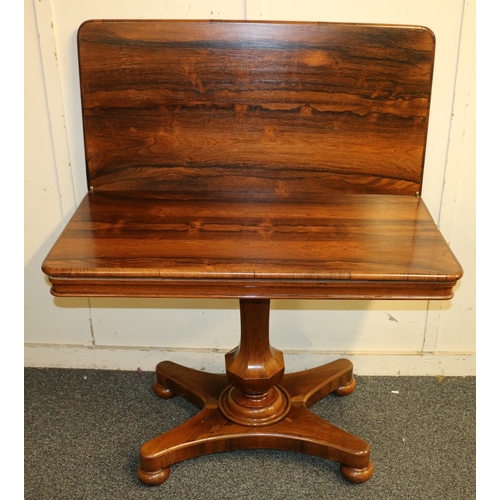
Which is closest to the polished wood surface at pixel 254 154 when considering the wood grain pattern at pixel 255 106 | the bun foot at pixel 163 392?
the wood grain pattern at pixel 255 106

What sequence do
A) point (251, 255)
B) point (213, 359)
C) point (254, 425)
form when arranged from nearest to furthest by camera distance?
point (251, 255) → point (254, 425) → point (213, 359)

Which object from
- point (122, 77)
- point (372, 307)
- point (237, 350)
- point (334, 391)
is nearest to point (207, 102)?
point (122, 77)

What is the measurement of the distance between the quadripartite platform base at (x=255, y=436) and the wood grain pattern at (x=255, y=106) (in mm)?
604

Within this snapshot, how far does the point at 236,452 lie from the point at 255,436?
101mm

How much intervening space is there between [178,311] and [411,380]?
79 cm

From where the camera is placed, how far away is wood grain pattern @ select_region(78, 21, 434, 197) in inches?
62.9

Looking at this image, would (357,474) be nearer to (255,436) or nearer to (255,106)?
(255,436)

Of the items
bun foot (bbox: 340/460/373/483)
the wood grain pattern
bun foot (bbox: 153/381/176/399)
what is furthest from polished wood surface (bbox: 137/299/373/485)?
the wood grain pattern

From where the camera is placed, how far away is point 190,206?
63.5 inches

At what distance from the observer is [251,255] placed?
1.36m

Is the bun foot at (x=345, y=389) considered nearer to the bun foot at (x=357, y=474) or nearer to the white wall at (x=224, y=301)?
the white wall at (x=224, y=301)

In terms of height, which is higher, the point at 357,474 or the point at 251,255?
the point at 251,255

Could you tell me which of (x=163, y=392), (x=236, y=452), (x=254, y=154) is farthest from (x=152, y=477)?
(x=254, y=154)

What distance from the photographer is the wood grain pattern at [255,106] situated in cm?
160
